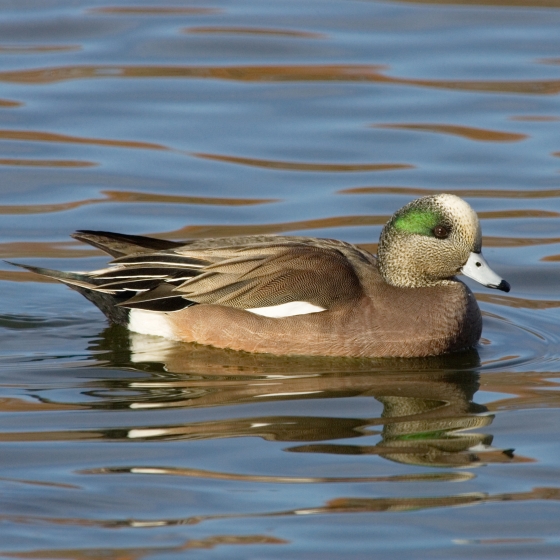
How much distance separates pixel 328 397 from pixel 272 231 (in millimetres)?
2986

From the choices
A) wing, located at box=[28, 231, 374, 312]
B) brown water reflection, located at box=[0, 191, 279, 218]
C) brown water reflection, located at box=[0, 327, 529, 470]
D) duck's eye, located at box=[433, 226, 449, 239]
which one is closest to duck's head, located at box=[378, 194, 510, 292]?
duck's eye, located at box=[433, 226, 449, 239]

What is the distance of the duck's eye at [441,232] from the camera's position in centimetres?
744

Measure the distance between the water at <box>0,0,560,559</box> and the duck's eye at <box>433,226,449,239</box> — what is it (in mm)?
684

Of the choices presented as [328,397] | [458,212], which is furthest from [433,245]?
[328,397]

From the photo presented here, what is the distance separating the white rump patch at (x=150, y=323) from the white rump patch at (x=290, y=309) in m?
0.59

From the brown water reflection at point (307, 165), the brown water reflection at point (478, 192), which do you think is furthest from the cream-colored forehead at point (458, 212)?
the brown water reflection at point (307, 165)

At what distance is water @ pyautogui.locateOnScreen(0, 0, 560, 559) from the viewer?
5.23 metres

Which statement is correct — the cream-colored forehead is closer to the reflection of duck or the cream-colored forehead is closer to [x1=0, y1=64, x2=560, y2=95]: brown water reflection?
the reflection of duck

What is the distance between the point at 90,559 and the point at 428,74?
8637 mm

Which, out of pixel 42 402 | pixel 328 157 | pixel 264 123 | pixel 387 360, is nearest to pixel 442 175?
pixel 328 157

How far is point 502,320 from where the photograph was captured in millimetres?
8070

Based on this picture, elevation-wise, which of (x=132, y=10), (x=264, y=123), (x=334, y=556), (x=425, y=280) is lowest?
(x=334, y=556)

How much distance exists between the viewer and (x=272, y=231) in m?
9.45

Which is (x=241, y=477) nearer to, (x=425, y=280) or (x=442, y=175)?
(x=425, y=280)
